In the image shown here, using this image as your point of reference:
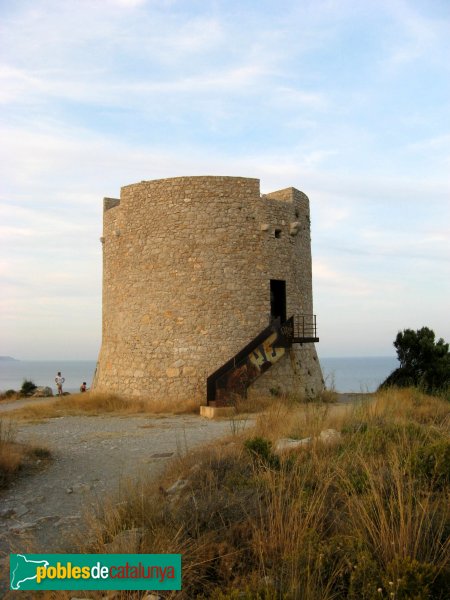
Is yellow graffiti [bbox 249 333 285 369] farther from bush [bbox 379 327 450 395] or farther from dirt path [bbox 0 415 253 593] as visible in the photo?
bush [bbox 379 327 450 395]

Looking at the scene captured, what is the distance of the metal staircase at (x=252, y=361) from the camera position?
527 inches

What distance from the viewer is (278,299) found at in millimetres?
15711

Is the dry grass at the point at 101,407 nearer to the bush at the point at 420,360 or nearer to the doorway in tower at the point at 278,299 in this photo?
the doorway in tower at the point at 278,299

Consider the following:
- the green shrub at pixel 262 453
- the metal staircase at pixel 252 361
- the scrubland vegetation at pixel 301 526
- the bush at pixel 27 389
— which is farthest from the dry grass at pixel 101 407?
the scrubland vegetation at pixel 301 526

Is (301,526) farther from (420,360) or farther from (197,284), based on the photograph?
(420,360)

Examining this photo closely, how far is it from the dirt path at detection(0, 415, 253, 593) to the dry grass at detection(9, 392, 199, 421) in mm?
1047

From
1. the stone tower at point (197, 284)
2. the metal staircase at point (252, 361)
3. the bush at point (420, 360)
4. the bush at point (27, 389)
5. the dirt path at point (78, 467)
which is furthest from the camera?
the bush at point (27, 389)

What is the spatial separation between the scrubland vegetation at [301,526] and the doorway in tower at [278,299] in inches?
382

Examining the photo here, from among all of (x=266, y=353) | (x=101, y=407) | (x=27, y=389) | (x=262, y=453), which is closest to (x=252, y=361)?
(x=266, y=353)


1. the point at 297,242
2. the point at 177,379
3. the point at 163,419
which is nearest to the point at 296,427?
the point at 163,419

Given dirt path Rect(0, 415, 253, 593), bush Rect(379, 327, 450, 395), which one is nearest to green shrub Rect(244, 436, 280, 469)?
dirt path Rect(0, 415, 253, 593)

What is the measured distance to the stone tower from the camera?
14438mm

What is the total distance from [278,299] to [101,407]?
6.00 m

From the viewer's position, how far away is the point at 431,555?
371 centimetres
